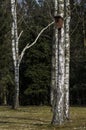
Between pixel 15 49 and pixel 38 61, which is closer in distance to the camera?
pixel 15 49

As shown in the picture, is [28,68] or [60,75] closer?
[60,75]

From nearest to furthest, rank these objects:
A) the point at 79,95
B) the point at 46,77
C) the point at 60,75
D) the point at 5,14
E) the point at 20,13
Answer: the point at 60,75 < the point at 20,13 < the point at 5,14 < the point at 46,77 < the point at 79,95

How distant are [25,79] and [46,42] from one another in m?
5.13

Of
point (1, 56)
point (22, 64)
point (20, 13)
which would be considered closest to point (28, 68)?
point (22, 64)

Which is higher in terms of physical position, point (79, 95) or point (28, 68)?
point (28, 68)

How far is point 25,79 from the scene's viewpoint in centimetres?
5475

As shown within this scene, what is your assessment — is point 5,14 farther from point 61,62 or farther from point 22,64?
point 61,62

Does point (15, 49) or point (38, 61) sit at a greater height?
point (15, 49)

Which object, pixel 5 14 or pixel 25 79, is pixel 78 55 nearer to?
pixel 25 79

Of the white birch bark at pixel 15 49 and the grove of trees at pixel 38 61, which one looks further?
the grove of trees at pixel 38 61

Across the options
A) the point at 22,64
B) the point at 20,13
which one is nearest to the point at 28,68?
the point at 22,64

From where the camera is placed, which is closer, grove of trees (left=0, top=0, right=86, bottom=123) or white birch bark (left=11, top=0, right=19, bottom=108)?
white birch bark (left=11, top=0, right=19, bottom=108)

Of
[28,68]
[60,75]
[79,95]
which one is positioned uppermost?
[60,75]

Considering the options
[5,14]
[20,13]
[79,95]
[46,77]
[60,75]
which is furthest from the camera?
[79,95]
